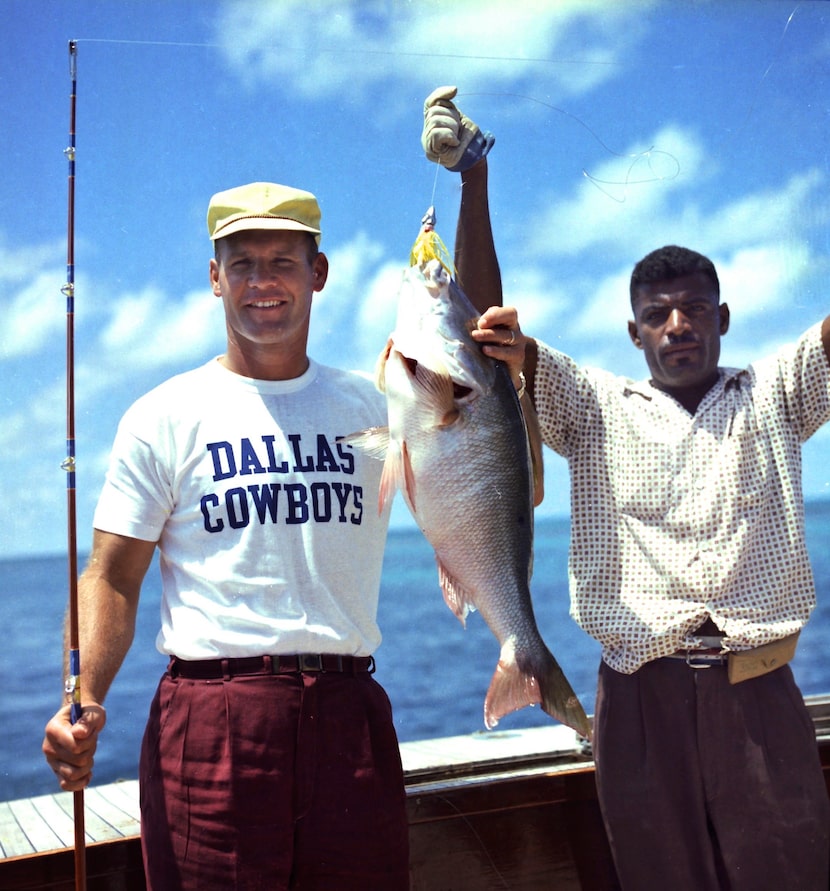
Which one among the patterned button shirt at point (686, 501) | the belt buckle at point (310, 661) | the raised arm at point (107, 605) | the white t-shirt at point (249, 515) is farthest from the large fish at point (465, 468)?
the raised arm at point (107, 605)

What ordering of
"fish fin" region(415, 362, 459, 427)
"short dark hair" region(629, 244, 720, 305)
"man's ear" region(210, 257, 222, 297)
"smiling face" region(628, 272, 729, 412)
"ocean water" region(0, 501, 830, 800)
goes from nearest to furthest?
"fish fin" region(415, 362, 459, 427) < "man's ear" region(210, 257, 222, 297) < "smiling face" region(628, 272, 729, 412) < "short dark hair" region(629, 244, 720, 305) < "ocean water" region(0, 501, 830, 800)

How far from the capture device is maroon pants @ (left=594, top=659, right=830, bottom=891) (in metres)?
3.00

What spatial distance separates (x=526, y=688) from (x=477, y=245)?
1.29 metres

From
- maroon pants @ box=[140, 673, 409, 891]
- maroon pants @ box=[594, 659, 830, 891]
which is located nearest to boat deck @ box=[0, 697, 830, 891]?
maroon pants @ box=[594, 659, 830, 891]

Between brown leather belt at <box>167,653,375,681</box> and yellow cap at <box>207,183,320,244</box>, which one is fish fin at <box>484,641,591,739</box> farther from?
yellow cap at <box>207,183,320,244</box>

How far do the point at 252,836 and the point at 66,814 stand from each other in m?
1.17

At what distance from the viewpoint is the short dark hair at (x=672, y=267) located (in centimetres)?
345

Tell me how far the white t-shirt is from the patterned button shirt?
2.41 ft

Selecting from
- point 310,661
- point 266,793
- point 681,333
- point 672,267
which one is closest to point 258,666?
point 310,661

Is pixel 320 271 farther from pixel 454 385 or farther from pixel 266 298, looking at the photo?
pixel 454 385

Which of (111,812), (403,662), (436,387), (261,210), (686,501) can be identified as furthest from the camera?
(403,662)

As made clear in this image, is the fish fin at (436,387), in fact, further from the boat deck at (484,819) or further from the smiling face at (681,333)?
the boat deck at (484,819)

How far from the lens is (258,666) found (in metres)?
2.62

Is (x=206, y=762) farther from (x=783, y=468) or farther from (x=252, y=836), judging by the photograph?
(x=783, y=468)
